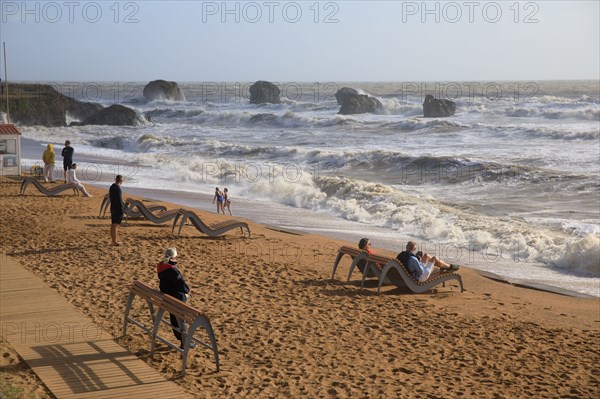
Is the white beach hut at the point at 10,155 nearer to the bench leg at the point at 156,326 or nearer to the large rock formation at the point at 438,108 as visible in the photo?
the bench leg at the point at 156,326

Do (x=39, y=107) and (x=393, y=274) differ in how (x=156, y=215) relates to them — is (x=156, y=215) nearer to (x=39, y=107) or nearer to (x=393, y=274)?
(x=393, y=274)

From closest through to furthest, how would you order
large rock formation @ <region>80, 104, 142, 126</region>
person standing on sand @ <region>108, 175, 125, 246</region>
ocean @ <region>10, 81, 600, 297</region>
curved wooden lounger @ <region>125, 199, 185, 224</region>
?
person standing on sand @ <region>108, 175, 125, 246</region> < curved wooden lounger @ <region>125, 199, 185, 224</region> < ocean @ <region>10, 81, 600, 297</region> < large rock formation @ <region>80, 104, 142, 126</region>

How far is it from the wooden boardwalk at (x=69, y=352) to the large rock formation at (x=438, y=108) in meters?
57.3

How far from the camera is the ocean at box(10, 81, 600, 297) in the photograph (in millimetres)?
17016

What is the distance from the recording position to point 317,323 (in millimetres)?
9812

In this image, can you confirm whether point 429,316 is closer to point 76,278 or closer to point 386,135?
point 76,278

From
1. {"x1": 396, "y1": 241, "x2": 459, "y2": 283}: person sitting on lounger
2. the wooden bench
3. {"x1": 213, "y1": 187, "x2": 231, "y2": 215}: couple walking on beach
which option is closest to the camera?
the wooden bench

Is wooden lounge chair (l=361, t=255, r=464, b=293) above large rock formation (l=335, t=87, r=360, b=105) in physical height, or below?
below

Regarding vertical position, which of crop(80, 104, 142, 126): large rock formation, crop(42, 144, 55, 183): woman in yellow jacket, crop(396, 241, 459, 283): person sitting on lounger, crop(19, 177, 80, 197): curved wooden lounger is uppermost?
crop(80, 104, 142, 126): large rock formation

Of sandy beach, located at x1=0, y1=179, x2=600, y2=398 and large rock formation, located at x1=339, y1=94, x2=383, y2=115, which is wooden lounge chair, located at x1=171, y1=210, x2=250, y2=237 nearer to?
sandy beach, located at x1=0, y1=179, x2=600, y2=398

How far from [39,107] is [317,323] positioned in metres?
49.4

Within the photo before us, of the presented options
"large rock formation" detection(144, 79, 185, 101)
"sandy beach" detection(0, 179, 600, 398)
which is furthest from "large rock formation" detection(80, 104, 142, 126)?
"sandy beach" detection(0, 179, 600, 398)

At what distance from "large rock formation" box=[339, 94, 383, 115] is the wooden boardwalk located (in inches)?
2524

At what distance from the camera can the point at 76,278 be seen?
38.1ft
